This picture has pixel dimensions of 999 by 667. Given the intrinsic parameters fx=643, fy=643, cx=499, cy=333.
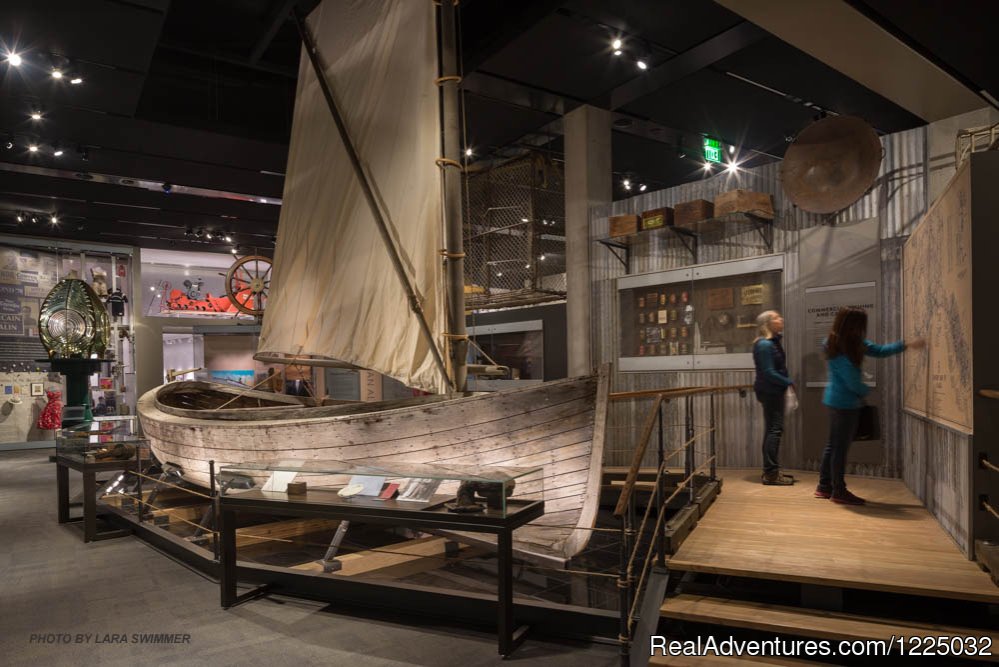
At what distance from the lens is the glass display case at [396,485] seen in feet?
10.7

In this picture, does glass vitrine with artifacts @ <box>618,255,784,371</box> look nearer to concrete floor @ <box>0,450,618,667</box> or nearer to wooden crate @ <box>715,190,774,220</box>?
wooden crate @ <box>715,190,774,220</box>

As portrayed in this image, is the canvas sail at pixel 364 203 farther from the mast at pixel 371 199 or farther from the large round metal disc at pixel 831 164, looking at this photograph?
the large round metal disc at pixel 831 164

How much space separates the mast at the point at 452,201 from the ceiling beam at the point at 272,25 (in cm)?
277

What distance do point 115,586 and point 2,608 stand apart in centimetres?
64

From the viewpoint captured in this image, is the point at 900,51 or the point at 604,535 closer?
the point at 900,51

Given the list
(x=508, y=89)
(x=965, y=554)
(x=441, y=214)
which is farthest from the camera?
(x=508, y=89)

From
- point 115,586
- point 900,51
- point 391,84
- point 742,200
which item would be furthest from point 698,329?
point 115,586

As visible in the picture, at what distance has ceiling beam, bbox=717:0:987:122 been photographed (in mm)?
4828

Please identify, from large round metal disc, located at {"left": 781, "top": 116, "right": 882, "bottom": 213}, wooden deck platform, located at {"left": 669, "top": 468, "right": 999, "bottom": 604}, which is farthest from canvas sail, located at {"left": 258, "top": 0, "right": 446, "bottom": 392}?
large round metal disc, located at {"left": 781, "top": 116, "right": 882, "bottom": 213}

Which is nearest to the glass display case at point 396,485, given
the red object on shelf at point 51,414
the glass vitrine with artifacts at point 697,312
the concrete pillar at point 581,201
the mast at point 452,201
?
the mast at point 452,201

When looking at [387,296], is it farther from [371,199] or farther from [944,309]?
[944,309]

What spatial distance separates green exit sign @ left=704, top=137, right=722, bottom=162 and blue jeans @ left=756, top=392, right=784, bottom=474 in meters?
5.28

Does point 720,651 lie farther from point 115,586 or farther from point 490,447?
point 115,586

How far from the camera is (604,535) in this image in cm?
612
